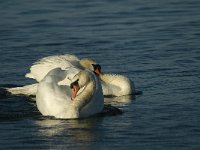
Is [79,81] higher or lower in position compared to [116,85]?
higher

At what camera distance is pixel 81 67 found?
17.6m

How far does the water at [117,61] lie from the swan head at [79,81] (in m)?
0.53

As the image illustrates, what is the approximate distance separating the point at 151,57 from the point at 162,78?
2.28 meters

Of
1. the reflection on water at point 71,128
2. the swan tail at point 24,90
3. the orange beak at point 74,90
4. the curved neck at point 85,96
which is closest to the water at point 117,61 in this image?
the reflection on water at point 71,128

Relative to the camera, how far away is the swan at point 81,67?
17.1 meters

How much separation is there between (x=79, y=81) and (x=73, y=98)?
30 centimetres

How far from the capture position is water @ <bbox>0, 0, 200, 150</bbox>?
13.5m

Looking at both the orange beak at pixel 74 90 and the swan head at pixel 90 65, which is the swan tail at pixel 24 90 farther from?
the orange beak at pixel 74 90

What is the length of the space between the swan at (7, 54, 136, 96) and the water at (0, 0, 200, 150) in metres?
0.25

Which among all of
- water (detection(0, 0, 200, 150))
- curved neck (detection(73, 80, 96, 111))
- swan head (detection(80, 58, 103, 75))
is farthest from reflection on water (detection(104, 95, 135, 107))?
curved neck (detection(73, 80, 96, 111))

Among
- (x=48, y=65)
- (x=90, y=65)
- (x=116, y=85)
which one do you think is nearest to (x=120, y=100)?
(x=116, y=85)

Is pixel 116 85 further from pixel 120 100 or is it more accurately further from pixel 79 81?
pixel 79 81

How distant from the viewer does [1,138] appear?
13578mm

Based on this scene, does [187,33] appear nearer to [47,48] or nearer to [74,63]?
[47,48]
